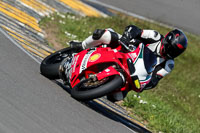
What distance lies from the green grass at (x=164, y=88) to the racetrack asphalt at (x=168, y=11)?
592mm

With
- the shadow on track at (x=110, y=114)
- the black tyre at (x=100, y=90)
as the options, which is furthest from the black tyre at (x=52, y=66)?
the black tyre at (x=100, y=90)

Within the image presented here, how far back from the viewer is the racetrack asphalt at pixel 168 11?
556 inches

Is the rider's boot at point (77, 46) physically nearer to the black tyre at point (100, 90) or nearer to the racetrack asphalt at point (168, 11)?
the black tyre at point (100, 90)

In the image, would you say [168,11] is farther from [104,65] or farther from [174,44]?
[104,65]

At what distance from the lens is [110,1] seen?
14.1 m

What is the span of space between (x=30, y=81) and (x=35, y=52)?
83.3 inches

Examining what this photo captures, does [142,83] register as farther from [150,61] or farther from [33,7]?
[33,7]

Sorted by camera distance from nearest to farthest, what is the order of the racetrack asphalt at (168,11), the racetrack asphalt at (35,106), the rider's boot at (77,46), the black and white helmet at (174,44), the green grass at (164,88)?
the racetrack asphalt at (35,106) < the black and white helmet at (174,44) < the rider's boot at (77,46) < the green grass at (164,88) < the racetrack asphalt at (168,11)

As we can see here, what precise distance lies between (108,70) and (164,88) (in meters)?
4.81

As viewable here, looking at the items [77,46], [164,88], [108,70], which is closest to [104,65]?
[108,70]

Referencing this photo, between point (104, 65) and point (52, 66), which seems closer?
point (104, 65)

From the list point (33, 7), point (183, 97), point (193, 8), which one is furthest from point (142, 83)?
point (193, 8)

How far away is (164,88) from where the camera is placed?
10047mm

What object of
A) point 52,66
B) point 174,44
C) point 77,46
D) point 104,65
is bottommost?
point 52,66
